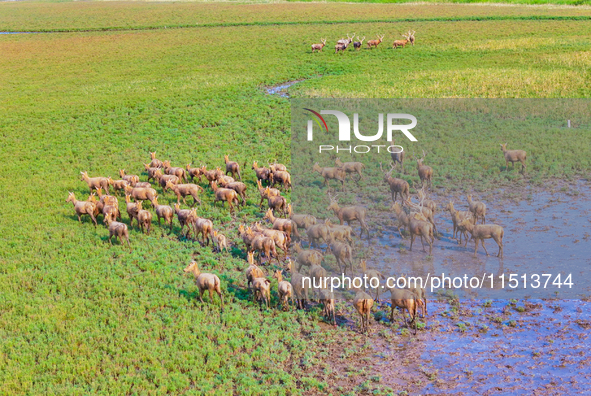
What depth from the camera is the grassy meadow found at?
14.6 metres

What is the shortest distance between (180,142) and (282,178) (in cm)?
1084

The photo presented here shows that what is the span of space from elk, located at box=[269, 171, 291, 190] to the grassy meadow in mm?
1192

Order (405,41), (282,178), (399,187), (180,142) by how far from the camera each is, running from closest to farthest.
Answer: (399,187) < (282,178) < (180,142) < (405,41)

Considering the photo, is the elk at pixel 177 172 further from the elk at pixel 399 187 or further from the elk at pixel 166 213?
the elk at pixel 399 187

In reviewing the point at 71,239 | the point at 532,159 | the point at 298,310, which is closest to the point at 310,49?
the point at 532,159

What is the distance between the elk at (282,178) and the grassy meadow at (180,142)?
3.91 feet

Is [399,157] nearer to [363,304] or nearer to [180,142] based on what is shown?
[180,142]

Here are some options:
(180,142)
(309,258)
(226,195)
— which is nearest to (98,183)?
(226,195)

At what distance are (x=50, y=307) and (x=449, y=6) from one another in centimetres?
8412

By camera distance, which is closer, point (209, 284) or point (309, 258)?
point (209, 284)

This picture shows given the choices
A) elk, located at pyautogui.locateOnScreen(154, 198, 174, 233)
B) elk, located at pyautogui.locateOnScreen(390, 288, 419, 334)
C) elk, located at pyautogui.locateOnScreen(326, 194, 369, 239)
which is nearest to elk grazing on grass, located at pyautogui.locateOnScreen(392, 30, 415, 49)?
elk, located at pyautogui.locateOnScreen(326, 194, 369, 239)

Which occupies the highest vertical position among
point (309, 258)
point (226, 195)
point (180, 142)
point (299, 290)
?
point (180, 142)

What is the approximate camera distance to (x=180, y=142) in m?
33.9

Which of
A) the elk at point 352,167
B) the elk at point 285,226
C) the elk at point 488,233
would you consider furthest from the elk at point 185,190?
the elk at point 488,233
